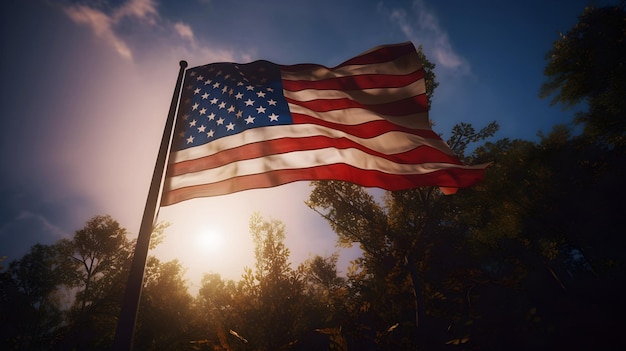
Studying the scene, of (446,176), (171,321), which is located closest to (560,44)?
(446,176)

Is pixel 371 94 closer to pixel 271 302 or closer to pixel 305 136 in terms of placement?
pixel 305 136

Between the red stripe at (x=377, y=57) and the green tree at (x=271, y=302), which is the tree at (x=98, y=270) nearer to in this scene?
the green tree at (x=271, y=302)

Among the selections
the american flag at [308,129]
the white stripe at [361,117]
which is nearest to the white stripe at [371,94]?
the american flag at [308,129]

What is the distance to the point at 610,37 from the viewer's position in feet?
45.6

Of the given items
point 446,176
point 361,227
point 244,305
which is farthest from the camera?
point 361,227

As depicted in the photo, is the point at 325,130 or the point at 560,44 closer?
the point at 325,130

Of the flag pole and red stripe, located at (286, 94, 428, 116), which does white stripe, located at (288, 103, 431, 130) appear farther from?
the flag pole

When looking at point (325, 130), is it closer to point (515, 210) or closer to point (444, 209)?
point (444, 209)

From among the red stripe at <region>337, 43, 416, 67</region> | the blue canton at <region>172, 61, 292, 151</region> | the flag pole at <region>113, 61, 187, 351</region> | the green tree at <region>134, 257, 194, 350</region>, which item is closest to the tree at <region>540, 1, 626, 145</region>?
the red stripe at <region>337, 43, 416, 67</region>

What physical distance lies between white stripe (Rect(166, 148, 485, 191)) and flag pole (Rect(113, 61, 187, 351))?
0.51m

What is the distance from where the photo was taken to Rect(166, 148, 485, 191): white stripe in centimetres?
424

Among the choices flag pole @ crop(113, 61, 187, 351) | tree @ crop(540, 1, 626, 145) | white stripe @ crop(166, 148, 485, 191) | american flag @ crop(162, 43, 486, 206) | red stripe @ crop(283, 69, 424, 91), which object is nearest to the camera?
flag pole @ crop(113, 61, 187, 351)

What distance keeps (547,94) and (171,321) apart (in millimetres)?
35697

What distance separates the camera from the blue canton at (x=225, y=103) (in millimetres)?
4742
